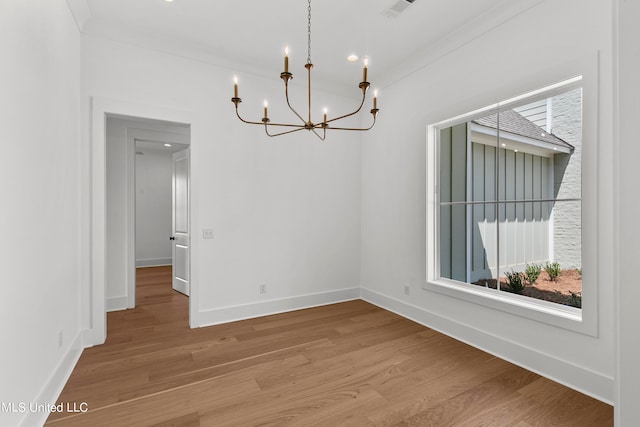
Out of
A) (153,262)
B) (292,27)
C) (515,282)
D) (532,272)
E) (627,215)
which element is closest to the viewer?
(627,215)

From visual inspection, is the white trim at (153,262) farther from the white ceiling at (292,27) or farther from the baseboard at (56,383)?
the white ceiling at (292,27)

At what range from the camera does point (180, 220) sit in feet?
16.4

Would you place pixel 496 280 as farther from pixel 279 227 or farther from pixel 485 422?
pixel 279 227

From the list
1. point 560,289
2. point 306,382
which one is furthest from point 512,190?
point 306,382

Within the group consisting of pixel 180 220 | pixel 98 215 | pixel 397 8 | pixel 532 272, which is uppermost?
pixel 397 8

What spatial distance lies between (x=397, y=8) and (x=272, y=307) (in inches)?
137

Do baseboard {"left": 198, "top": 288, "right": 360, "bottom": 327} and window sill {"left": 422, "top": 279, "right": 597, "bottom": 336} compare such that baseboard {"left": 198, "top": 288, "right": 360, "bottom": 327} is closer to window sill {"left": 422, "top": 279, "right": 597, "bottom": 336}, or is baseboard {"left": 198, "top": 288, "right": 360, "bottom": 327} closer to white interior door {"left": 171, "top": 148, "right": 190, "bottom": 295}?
window sill {"left": 422, "top": 279, "right": 597, "bottom": 336}

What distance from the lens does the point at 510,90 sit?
2.66 meters

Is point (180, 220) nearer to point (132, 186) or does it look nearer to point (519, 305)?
point (132, 186)

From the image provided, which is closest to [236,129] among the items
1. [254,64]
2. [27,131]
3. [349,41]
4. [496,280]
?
[254,64]

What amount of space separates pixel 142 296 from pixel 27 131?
3.69 m

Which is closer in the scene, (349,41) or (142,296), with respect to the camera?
(349,41)

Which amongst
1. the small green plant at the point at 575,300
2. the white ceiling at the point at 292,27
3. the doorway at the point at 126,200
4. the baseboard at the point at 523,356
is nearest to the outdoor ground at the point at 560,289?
the small green plant at the point at 575,300

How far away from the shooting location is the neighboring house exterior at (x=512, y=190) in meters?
2.43
